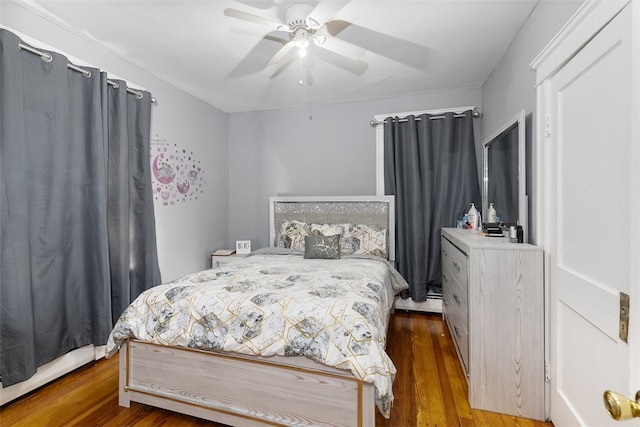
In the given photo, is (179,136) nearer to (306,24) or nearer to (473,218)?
(306,24)

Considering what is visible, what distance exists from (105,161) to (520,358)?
10.6 ft

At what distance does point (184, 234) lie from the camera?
11.4ft

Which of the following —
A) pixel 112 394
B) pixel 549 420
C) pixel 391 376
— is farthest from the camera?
pixel 112 394

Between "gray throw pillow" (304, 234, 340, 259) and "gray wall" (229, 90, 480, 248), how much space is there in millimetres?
908

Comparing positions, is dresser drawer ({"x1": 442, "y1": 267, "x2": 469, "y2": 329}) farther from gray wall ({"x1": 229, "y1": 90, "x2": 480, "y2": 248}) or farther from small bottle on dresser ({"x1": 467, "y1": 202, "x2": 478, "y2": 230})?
gray wall ({"x1": 229, "y1": 90, "x2": 480, "y2": 248})

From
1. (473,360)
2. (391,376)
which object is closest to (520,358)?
(473,360)

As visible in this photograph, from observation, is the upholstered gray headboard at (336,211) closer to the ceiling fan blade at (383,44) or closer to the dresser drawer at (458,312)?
the dresser drawer at (458,312)

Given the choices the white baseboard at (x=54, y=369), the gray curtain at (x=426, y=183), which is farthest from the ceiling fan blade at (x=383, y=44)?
the white baseboard at (x=54, y=369)

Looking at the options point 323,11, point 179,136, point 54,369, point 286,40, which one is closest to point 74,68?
point 179,136

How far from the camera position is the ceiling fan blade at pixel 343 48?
243 centimetres

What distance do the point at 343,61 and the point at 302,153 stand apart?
1443 millimetres

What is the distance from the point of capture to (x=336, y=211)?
12.0 ft

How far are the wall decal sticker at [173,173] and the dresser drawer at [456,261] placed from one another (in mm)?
2834

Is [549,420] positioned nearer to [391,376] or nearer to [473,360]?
[473,360]
